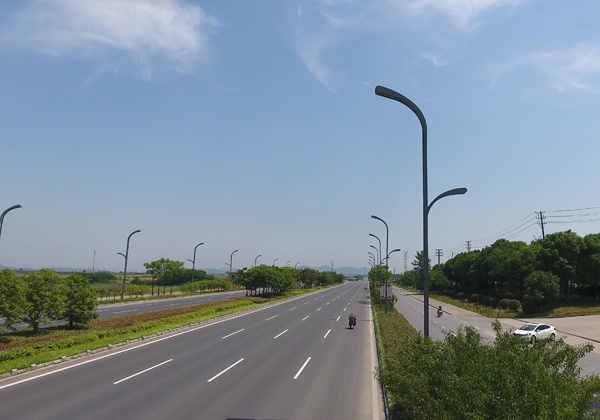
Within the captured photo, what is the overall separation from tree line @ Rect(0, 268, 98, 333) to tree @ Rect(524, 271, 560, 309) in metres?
41.5

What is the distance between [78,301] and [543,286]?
141 feet

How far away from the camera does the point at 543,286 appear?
41719 millimetres

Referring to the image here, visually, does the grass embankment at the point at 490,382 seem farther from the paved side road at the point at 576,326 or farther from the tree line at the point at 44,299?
the tree line at the point at 44,299

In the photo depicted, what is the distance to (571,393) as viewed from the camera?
6629 millimetres

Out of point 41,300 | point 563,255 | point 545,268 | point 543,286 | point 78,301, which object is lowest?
point 78,301

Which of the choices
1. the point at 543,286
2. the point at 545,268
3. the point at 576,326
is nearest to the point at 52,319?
the point at 576,326

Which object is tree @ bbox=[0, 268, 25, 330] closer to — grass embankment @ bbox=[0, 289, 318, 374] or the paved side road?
grass embankment @ bbox=[0, 289, 318, 374]

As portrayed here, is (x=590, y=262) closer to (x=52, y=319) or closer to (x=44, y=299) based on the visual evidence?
(x=52, y=319)

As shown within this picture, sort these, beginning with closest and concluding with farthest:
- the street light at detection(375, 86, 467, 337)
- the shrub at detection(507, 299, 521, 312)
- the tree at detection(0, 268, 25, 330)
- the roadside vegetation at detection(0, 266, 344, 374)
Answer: the street light at detection(375, 86, 467, 337) < the roadside vegetation at detection(0, 266, 344, 374) < the tree at detection(0, 268, 25, 330) < the shrub at detection(507, 299, 521, 312)

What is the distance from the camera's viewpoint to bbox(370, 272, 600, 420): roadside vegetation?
5711mm

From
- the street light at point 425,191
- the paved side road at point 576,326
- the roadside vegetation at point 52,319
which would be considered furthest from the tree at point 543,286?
the street light at point 425,191

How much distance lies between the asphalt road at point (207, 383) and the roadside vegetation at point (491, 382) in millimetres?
2875

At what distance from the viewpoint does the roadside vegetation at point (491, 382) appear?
18.7ft

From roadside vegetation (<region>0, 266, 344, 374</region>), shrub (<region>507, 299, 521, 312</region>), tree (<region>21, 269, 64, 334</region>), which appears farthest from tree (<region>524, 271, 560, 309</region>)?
tree (<region>21, 269, 64, 334</region>)
